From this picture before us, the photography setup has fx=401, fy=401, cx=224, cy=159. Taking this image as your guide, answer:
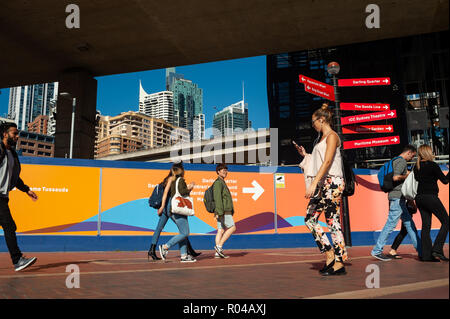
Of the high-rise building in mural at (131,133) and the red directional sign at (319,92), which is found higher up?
the high-rise building in mural at (131,133)

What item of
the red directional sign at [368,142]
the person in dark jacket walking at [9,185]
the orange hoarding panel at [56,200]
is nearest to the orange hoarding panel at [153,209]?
the orange hoarding panel at [56,200]

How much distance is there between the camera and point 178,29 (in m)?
17.8

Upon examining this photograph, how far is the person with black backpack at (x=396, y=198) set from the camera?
6930 millimetres

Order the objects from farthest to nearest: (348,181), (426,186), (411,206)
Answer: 1. (411,206)
2. (426,186)
3. (348,181)

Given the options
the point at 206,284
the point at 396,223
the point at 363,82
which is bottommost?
the point at 206,284

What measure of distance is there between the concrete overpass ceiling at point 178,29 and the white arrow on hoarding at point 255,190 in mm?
7725

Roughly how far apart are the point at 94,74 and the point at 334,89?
16602 millimetres

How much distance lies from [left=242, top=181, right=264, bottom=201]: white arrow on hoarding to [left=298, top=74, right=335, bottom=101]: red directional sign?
3.02m

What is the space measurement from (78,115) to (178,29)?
7695mm

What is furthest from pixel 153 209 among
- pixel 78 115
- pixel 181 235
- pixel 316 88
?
pixel 78 115

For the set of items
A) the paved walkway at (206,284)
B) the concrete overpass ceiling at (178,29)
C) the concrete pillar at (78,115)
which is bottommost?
the paved walkway at (206,284)

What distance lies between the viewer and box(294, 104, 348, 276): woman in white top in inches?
184

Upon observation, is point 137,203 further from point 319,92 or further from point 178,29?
point 178,29

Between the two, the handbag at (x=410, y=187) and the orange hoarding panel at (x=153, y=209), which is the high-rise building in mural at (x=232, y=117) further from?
the handbag at (x=410, y=187)
